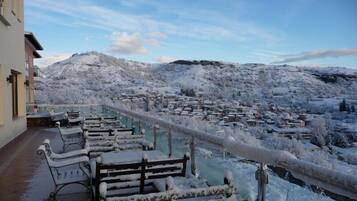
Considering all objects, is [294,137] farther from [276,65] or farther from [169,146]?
[276,65]

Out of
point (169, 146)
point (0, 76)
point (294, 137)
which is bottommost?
point (294, 137)

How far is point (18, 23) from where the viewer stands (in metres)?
11.8

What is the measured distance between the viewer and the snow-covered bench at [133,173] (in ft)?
Answer: 10.6

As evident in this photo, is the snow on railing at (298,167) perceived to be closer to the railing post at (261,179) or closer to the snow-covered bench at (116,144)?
the railing post at (261,179)

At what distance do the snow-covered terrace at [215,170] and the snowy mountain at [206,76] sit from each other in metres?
55.4

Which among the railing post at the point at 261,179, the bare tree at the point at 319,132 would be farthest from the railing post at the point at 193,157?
the bare tree at the point at 319,132

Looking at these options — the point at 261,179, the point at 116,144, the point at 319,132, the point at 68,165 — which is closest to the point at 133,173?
the point at 261,179

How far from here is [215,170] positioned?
147 inches

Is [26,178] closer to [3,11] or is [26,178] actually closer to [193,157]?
[193,157]

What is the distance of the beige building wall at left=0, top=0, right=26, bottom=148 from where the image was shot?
9375 millimetres

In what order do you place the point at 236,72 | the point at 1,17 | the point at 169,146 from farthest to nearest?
the point at 236,72
the point at 1,17
the point at 169,146

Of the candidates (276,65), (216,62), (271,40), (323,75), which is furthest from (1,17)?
(276,65)

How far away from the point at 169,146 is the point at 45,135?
7.76 meters

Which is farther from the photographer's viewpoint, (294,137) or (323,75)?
(323,75)
